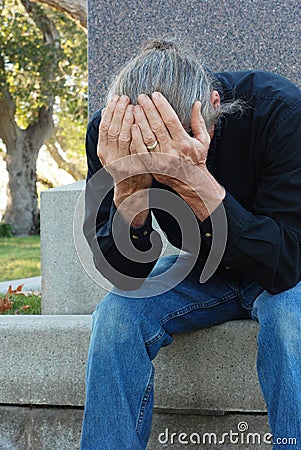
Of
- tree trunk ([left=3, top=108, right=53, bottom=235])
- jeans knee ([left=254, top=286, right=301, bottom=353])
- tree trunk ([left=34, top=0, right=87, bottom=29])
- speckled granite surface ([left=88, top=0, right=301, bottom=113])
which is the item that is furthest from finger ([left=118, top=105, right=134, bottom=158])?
tree trunk ([left=3, top=108, right=53, bottom=235])

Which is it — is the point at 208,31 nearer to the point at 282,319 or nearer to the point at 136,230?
the point at 136,230

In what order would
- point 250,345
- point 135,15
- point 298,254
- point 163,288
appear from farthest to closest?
point 135,15 → point 250,345 → point 163,288 → point 298,254

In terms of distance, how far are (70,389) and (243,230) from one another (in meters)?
0.85

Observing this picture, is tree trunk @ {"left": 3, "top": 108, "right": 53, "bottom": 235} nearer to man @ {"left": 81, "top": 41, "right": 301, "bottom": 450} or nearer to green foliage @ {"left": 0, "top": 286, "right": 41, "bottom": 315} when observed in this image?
green foliage @ {"left": 0, "top": 286, "right": 41, "bottom": 315}

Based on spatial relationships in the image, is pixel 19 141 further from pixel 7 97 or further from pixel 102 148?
pixel 102 148

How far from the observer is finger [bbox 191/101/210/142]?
1717 mm

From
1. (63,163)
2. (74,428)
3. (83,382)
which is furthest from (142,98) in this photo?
(63,163)

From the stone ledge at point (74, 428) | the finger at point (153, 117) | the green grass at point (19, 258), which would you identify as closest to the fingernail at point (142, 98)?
the finger at point (153, 117)

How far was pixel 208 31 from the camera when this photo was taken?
9.48ft

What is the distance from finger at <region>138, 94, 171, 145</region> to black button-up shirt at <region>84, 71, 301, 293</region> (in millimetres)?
252

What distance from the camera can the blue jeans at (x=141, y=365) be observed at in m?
1.64

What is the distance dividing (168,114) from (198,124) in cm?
11

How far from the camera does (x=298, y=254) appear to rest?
1791mm

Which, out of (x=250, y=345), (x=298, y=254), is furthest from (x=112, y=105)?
(x=250, y=345)
